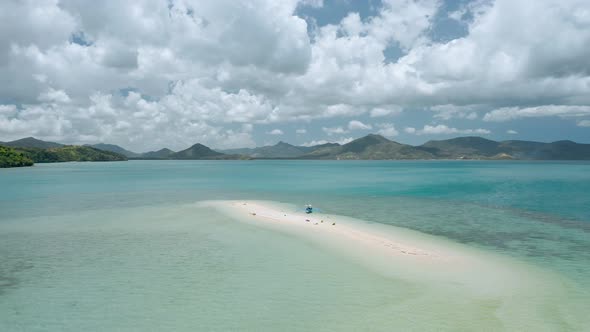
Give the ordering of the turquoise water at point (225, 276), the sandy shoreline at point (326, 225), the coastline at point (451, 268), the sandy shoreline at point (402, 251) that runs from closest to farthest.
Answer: the turquoise water at point (225, 276) → the coastline at point (451, 268) → the sandy shoreline at point (402, 251) → the sandy shoreline at point (326, 225)

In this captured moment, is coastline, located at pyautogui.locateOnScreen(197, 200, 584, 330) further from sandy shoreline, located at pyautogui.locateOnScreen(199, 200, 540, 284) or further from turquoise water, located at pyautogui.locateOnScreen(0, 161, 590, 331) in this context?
turquoise water, located at pyautogui.locateOnScreen(0, 161, 590, 331)

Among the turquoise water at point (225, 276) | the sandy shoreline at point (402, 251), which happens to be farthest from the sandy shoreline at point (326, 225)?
the turquoise water at point (225, 276)

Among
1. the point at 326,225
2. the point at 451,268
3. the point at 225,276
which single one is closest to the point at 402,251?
the point at 451,268

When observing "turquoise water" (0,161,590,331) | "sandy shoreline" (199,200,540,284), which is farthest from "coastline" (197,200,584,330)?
"turquoise water" (0,161,590,331)

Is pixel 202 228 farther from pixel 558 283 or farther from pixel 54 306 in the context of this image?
pixel 558 283

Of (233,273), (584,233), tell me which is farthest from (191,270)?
(584,233)

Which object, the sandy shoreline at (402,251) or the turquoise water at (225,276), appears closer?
the turquoise water at (225,276)

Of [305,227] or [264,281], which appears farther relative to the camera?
[305,227]

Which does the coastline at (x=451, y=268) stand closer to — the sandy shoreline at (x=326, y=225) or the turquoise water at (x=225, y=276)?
Result: the sandy shoreline at (x=326, y=225)

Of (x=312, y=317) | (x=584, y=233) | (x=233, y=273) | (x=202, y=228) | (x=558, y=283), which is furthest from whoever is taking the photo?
(x=202, y=228)

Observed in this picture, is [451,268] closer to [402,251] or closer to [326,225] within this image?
[402,251]

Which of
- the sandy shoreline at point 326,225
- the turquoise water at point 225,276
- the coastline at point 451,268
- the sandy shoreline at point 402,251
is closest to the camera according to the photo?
the turquoise water at point 225,276
